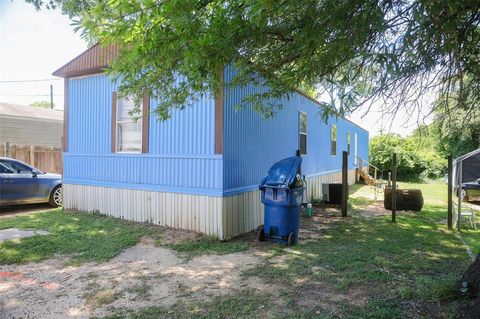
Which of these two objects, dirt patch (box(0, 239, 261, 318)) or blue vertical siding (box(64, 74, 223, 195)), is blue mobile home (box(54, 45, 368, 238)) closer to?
blue vertical siding (box(64, 74, 223, 195))

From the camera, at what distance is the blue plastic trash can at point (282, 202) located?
6301 millimetres

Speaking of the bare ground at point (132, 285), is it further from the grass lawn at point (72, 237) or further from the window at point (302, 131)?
the window at point (302, 131)

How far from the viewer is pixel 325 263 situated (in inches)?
205

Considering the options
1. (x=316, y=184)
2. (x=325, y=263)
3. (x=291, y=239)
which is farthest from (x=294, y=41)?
(x=316, y=184)

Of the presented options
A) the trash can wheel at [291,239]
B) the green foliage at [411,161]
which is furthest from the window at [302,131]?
the green foliage at [411,161]

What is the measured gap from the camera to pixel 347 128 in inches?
737

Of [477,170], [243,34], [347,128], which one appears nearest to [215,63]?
[243,34]

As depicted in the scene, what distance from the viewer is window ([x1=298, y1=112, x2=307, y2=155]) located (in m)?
11.1

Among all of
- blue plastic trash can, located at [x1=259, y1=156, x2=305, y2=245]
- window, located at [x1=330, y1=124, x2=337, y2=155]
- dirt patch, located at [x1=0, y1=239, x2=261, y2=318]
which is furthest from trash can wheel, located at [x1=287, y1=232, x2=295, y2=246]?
window, located at [x1=330, y1=124, x2=337, y2=155]

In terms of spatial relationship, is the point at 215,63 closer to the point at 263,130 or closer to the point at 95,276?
the point at 95,276

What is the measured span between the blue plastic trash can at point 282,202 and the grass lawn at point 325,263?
31cm

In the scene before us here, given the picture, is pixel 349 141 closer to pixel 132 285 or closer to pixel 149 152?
pixel 149 152

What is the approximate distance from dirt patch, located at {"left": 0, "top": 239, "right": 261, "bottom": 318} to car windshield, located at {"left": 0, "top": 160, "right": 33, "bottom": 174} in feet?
16.9

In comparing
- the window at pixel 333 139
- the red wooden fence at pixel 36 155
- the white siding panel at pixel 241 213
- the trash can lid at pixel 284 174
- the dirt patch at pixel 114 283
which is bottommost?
the dirt patch at pixel 114 283
